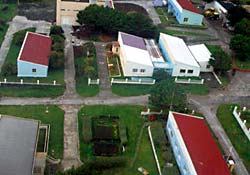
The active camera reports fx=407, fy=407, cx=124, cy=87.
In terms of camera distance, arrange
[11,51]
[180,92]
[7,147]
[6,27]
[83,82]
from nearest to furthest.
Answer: [7,147], [180,92], [83,82], [11,51], [6,27]

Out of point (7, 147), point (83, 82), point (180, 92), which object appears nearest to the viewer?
point (7, 147)

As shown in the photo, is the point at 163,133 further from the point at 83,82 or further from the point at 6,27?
the point at 6,27

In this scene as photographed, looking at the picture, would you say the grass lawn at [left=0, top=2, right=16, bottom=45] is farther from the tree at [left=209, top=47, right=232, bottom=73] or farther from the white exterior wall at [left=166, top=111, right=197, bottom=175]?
the white exterior wall at [left=166, top=111, right=197, bottom=175]

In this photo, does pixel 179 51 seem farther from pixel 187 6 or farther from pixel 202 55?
pixel 187 6

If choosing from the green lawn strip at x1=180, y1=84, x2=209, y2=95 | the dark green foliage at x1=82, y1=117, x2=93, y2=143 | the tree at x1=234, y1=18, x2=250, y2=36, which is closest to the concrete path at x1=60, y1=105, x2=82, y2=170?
the dark green foliage at x1=82, y1=117, x2=93, y2=143

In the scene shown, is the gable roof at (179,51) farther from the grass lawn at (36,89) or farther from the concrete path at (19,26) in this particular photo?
the concrete path at (19,26)

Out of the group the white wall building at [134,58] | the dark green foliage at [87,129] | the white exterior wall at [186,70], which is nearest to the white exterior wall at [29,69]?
the white wall building at [134,58]

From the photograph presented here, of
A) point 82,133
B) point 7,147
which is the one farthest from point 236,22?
point 7,147

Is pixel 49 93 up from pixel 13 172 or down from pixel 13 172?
down
